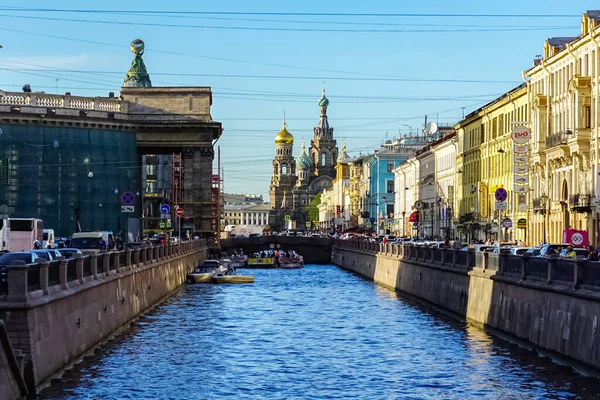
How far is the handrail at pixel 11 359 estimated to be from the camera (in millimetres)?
25234

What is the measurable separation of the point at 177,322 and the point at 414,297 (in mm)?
17777

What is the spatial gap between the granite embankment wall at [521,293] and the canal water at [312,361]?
69cm

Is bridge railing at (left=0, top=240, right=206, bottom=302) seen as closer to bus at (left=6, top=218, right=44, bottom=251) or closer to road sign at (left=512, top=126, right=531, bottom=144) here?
bus at (left=6, top=218, right=44, bottom=251)

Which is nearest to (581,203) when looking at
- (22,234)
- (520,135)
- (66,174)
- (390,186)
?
(520,135)

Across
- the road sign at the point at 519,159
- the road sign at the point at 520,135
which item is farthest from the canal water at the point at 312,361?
the road sign at the point at 519,159

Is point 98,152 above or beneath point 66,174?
above

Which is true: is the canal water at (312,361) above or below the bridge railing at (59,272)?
below

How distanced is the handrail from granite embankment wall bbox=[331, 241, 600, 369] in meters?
13.0

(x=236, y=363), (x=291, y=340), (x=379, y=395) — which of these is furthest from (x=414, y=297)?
(x=379, y=395)

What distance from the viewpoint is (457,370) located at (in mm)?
35406

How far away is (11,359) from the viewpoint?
26.3 meters

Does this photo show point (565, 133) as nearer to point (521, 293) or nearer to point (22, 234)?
point (22, 234)

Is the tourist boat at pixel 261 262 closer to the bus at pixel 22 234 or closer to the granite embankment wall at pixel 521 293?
the granite embankment wall at pixel 521 293

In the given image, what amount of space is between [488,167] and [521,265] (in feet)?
208
